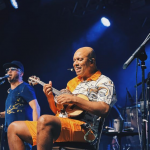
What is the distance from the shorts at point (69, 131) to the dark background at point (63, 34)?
4343 millimetres

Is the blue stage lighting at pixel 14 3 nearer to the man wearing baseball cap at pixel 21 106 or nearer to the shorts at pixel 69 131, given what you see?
the man wearing baseball cap at pixel 21 106

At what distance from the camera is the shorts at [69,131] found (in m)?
2.77

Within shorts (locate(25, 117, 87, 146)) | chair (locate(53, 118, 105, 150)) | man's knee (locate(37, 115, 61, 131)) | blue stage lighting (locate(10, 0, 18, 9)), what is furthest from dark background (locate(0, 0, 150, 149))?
man's knee (locate(37, 115, 61, 131))

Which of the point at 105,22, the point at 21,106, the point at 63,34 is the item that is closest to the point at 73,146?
the point at 21,106

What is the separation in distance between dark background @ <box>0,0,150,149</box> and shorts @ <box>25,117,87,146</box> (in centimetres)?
434

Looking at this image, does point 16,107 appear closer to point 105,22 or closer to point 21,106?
point 21,106

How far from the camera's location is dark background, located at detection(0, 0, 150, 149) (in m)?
7.30

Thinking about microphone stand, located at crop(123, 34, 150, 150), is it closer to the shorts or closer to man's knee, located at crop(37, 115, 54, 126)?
the shorts

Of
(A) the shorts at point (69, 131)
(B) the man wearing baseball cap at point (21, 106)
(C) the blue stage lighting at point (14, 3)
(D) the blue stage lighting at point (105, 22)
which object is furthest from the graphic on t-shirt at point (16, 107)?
(D) the blue stage lighting at point (105, 22)

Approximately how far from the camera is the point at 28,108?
4.70 meters

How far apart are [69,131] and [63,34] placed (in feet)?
18.4

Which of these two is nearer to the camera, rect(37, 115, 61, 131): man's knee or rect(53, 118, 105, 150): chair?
rect(37, 115, 61, 131): man's knee

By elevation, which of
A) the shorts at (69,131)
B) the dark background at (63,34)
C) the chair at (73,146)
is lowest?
the chair at (73,146)

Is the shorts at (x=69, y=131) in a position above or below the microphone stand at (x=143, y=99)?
below
